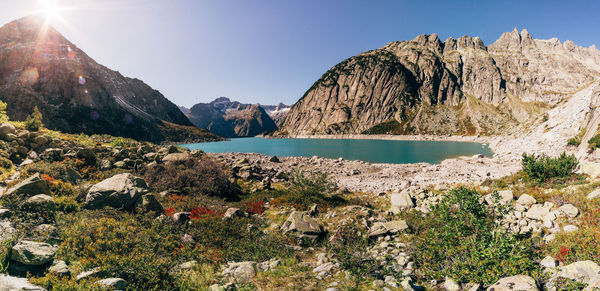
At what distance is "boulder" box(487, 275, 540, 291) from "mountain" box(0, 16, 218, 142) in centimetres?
13486

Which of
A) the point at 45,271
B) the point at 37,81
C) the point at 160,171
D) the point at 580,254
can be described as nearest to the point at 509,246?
the point at 580,254

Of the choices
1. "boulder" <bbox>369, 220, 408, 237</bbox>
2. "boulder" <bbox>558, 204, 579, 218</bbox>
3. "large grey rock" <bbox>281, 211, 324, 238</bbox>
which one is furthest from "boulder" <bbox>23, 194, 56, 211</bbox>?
"boulder" <bbox>558, 204, 579, 218</bbox>

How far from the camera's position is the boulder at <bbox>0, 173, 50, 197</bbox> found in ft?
30.2

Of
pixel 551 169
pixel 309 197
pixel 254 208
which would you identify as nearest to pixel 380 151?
pixel 551 169

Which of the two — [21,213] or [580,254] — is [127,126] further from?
[580,254]

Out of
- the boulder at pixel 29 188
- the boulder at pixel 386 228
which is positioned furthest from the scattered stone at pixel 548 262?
the boulder at pixel 29 188

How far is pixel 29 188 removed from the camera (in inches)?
378

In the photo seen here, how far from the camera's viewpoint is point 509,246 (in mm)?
6156

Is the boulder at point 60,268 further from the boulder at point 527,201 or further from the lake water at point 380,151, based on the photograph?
the lake water at point 380,151

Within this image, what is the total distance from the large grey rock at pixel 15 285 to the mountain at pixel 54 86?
125717mm

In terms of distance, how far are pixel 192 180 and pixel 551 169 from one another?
82.3 feet

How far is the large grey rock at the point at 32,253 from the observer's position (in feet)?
19.1

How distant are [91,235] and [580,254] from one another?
15.3 meters

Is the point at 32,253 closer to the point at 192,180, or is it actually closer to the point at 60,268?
the point at 60,268
